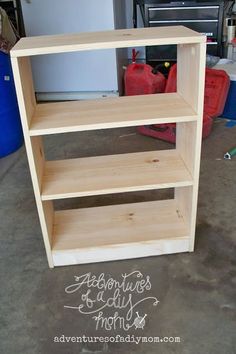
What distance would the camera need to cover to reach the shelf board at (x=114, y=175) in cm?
136

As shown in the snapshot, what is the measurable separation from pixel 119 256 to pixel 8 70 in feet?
4.84

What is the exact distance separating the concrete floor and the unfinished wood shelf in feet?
0.28

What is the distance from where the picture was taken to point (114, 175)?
1436 millimetres

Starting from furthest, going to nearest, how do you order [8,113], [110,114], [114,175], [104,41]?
[8,113] < [114,175] < [110,114] < [104,41]

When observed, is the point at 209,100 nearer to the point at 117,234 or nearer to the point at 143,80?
the point at 143,80

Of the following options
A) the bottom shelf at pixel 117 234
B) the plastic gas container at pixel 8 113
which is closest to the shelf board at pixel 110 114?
the bottom shelf at pixel 117 234

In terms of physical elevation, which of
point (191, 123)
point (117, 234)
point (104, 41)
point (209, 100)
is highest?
point (104, 41)

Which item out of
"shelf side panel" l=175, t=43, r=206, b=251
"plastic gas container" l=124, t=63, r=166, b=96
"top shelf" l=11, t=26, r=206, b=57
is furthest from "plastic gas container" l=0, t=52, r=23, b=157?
"shelf side panel" l=175, t=43, r=206, b=251

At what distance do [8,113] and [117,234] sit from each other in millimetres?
1293

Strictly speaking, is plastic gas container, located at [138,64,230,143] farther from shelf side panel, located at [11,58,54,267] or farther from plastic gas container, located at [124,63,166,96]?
shelf side panel, located at [11,58,54,267]

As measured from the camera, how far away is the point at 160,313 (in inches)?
51.0

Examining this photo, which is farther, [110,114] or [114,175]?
[114,175]

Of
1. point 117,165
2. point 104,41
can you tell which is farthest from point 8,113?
point 104,41

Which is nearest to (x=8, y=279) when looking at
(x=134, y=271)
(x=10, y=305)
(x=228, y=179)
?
(x=10, y=305)
